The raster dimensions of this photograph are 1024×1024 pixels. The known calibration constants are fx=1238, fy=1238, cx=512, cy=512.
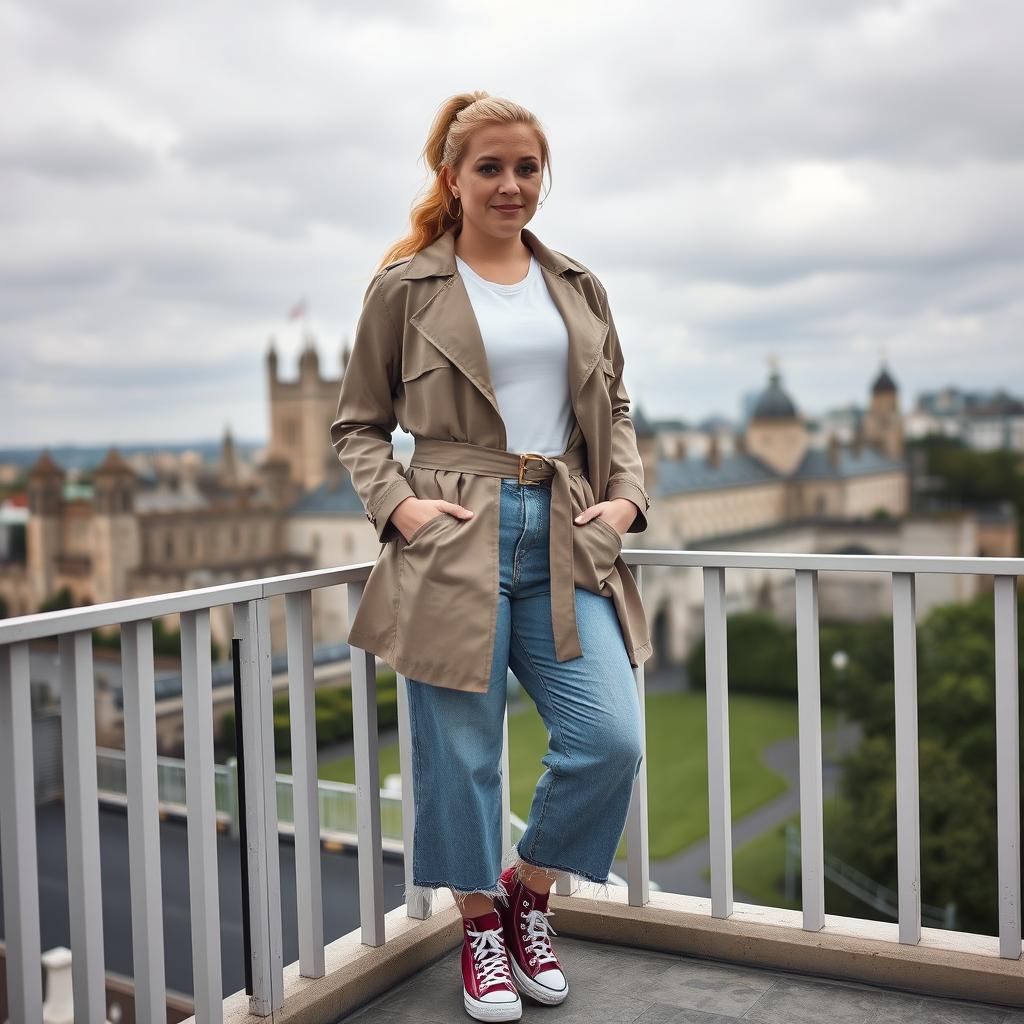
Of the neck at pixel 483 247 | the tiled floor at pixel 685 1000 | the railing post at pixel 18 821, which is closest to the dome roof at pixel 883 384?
the tiled floor at pixel 685 1000

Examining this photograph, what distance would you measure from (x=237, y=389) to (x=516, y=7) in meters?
35.7

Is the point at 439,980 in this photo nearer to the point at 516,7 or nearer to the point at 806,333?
the point at 806,333

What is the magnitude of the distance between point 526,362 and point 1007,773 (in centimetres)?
110

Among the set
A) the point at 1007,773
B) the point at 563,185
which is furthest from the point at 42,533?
the point at 1007,773

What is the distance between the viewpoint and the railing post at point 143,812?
1.84 metres

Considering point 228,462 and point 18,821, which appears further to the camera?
point 228,462

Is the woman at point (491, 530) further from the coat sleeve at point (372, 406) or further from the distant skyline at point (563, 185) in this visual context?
the distant skyline at point (563, 185)

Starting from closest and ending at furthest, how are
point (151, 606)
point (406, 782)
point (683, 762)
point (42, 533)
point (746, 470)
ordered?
point (151, 606), point (406, 782), point (683, 762), point (42, 533), point (746, 470)

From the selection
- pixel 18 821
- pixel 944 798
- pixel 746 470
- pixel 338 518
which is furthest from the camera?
pixel 746 470

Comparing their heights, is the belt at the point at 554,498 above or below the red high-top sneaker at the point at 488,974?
above

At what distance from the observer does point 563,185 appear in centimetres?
9256

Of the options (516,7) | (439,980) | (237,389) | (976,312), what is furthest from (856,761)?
(516,7)

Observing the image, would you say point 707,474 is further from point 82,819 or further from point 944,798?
point 82,819

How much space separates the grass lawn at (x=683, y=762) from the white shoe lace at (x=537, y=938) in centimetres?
3551
